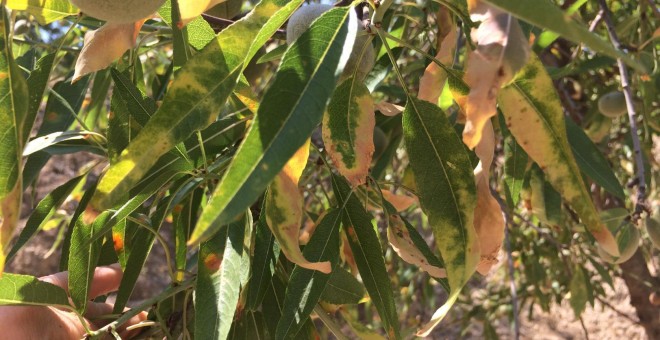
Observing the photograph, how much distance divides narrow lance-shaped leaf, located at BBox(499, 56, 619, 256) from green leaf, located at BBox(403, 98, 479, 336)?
0.26 feet

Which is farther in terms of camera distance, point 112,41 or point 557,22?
point 112,41

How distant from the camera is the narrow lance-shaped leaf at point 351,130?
0.84m

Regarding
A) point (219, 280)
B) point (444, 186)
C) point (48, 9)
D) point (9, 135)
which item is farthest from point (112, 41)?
point (444, 186)

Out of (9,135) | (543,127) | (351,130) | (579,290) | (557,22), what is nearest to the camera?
(557,22)

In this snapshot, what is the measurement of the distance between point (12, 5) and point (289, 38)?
375 mm

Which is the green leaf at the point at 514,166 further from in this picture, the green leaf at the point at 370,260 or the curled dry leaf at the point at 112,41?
the curled dry leaf at the point at 112,41

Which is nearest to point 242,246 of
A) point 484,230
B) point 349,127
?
point 349,127

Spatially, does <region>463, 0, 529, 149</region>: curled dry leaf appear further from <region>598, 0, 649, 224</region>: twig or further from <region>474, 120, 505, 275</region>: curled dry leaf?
<region>598, 0, 649, 224</region>: twig

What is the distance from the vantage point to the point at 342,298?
3.63 ft

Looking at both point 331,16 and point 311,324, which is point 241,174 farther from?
point 311,324

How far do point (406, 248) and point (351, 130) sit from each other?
20 centimetres

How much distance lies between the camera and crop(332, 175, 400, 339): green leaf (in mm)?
935

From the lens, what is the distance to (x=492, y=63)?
0.54 metres

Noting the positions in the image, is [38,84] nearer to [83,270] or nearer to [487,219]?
[83,270]
